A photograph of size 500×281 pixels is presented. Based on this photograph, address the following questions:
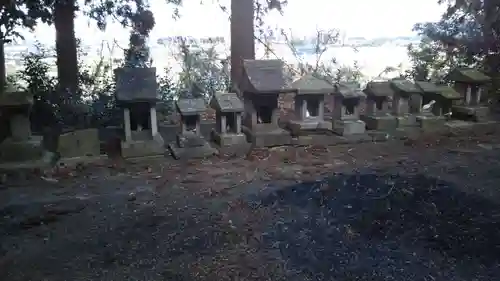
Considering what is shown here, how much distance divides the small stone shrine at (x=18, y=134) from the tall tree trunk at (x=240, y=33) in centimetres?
405

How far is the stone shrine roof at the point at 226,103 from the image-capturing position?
6.38 metres

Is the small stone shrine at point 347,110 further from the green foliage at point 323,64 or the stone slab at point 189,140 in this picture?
the green foliage at point 323,64

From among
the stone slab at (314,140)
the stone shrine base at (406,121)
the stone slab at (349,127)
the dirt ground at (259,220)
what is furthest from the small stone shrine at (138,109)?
the stone shrine base at (406,121)

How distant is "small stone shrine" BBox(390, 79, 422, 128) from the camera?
24.3 feet

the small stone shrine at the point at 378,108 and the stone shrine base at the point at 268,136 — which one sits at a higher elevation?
the small stone shrine at the point at 378,108

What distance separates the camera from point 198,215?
13.9 feet

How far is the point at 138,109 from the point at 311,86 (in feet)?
8.25

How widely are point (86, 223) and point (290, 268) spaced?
1.93 m

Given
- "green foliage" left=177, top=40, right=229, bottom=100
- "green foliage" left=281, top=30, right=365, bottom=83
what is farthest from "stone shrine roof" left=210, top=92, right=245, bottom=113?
"green foliage" left=281, top=30, right=365, bottom=83

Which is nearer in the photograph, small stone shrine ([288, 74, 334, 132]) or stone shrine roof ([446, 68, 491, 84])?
small stone shrine ([288, 74, 334, 132])

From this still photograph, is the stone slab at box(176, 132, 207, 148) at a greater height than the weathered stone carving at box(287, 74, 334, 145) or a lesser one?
lesser

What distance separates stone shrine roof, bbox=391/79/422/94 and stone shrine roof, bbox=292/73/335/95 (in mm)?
1209

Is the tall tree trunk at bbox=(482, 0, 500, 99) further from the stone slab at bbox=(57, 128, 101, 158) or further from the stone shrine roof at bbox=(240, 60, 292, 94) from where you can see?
the stone slab at bbox=(57, 128, 101, 158)

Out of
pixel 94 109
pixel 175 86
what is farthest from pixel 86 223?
pixel 175 86
